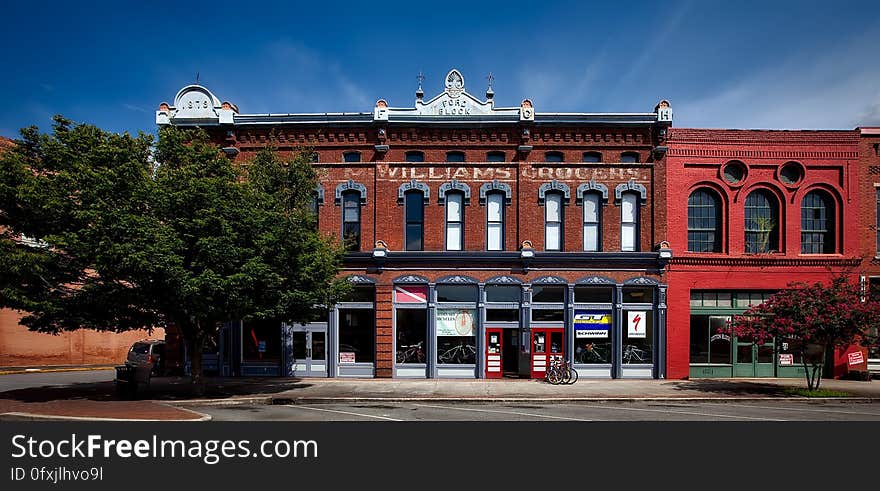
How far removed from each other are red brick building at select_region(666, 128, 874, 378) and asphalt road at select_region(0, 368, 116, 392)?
25.9 m

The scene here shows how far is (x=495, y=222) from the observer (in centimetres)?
2312

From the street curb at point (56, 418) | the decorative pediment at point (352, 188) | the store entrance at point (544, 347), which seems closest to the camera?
the street curb at point (56, 418)

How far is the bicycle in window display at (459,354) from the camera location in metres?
22.7

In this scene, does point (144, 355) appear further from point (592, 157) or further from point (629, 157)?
point (629, 157)

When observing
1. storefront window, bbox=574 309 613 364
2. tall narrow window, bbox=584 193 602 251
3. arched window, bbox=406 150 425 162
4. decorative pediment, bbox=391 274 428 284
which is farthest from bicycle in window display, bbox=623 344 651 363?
arched window, bbox=406 150 425 162

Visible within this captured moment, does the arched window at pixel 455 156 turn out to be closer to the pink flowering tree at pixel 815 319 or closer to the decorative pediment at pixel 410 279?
the decorative pediment at pixel 410 279

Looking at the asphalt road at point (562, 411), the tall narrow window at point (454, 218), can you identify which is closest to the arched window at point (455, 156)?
the tall narrow window at point (454, 218)

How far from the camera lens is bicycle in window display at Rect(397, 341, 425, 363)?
22.8 meters

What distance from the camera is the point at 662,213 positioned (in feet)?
74.9

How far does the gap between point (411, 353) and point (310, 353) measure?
14.3 feet

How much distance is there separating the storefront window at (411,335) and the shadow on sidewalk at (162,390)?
13.8ft

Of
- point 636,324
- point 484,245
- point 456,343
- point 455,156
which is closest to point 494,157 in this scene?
point 455,156

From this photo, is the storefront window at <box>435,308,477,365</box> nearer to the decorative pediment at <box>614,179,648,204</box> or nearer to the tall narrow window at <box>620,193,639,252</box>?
the tall narrow window at <box>620,193,639,252</box>

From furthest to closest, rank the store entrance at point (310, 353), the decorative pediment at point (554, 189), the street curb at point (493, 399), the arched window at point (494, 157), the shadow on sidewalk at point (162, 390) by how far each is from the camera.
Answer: the arched window at point (494, 157) < the store entrance at point (310, 353) < the decorative pediment at point (554, 189) < the street curb at point (493, 399) < the shadow on sidewalk at point (162, 390)
